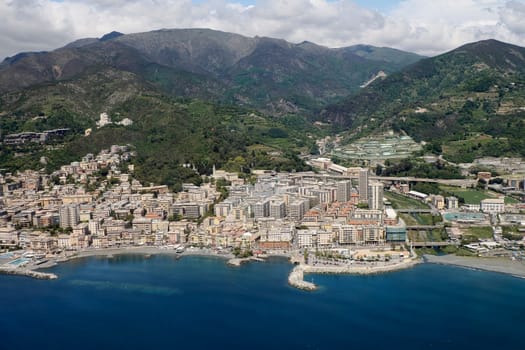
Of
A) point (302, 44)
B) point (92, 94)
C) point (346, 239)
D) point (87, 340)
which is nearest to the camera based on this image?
point (87, 340)

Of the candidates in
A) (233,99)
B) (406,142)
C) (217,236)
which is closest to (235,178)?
(217,236)

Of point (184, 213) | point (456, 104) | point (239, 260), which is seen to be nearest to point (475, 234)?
point (239, 260)

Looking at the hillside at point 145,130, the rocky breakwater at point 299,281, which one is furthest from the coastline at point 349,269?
the hillside at point 145,130

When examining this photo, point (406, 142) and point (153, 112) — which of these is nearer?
point (153, 112)

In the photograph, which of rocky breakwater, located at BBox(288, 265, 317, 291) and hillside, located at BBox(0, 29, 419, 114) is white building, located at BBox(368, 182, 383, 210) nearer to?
rocky breakwater, located at BBox(288, 265, 317, 291)

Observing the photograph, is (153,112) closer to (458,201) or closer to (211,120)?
(211,120)

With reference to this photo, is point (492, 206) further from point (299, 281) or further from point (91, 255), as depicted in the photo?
point (91, 255)
